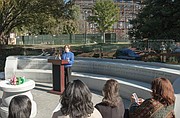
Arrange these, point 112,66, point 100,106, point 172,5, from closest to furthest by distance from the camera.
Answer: point 100,106, point 112,66, point 172,5

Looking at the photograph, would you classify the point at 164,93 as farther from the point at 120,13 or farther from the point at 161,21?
the point at 120,13

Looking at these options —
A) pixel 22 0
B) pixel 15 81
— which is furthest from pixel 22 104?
pixel 22 0

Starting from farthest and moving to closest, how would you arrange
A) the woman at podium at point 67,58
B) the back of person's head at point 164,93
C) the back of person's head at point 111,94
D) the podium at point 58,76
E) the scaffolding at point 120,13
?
the scaffolding at point 120,13
the podium at point 58,76
the woman at podium at point 67,58
the back of person's head at point 111,94
the back of person's head at point 164,93

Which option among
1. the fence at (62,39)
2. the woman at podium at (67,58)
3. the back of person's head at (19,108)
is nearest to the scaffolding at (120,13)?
the fence at (62,39)

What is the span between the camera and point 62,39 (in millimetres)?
54438

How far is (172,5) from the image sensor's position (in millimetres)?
19516

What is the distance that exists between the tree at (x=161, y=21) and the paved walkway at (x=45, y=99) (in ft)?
35.0

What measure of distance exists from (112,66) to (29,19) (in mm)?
16285

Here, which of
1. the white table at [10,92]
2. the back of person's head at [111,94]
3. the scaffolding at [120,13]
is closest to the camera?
the back of person's head at [111,94]

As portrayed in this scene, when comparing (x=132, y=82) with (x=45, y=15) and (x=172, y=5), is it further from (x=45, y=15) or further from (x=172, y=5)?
(x=45, y=15)

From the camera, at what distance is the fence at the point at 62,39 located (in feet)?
170

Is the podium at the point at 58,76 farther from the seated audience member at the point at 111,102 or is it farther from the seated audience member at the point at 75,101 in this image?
the seated audience member at the point at 75,101

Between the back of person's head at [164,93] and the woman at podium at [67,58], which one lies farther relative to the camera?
the woman at podium at [67,58]

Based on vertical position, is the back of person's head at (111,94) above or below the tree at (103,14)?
below
